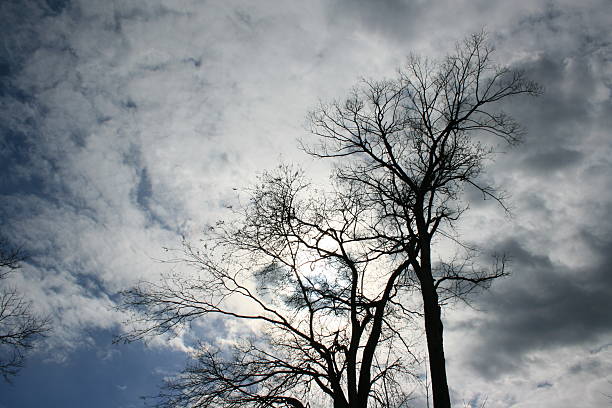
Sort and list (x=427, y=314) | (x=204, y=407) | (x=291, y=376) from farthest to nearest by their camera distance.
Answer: (x=291, y=376)
(x=204, y=407)
(x=427, y=314)

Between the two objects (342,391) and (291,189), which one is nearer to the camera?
(342,391)

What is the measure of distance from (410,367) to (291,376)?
120 inches

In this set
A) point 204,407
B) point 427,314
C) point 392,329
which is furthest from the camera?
point 392,329

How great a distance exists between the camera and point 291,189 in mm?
9867

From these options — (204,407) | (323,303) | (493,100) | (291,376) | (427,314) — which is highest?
(493,100)

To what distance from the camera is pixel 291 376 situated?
27.8 feet

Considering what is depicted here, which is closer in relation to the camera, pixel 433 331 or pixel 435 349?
pixel 435 349

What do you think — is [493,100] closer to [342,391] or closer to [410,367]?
[410,367]

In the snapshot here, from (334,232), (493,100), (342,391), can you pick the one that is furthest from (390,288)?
(493,100)

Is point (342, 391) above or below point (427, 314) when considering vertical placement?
below

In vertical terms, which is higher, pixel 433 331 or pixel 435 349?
pixel 433 331

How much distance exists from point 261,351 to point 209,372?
128cm

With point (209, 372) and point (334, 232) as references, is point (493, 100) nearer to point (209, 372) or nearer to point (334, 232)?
point (334, 232)

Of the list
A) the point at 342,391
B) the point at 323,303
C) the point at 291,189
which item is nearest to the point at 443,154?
the point at 291,189
